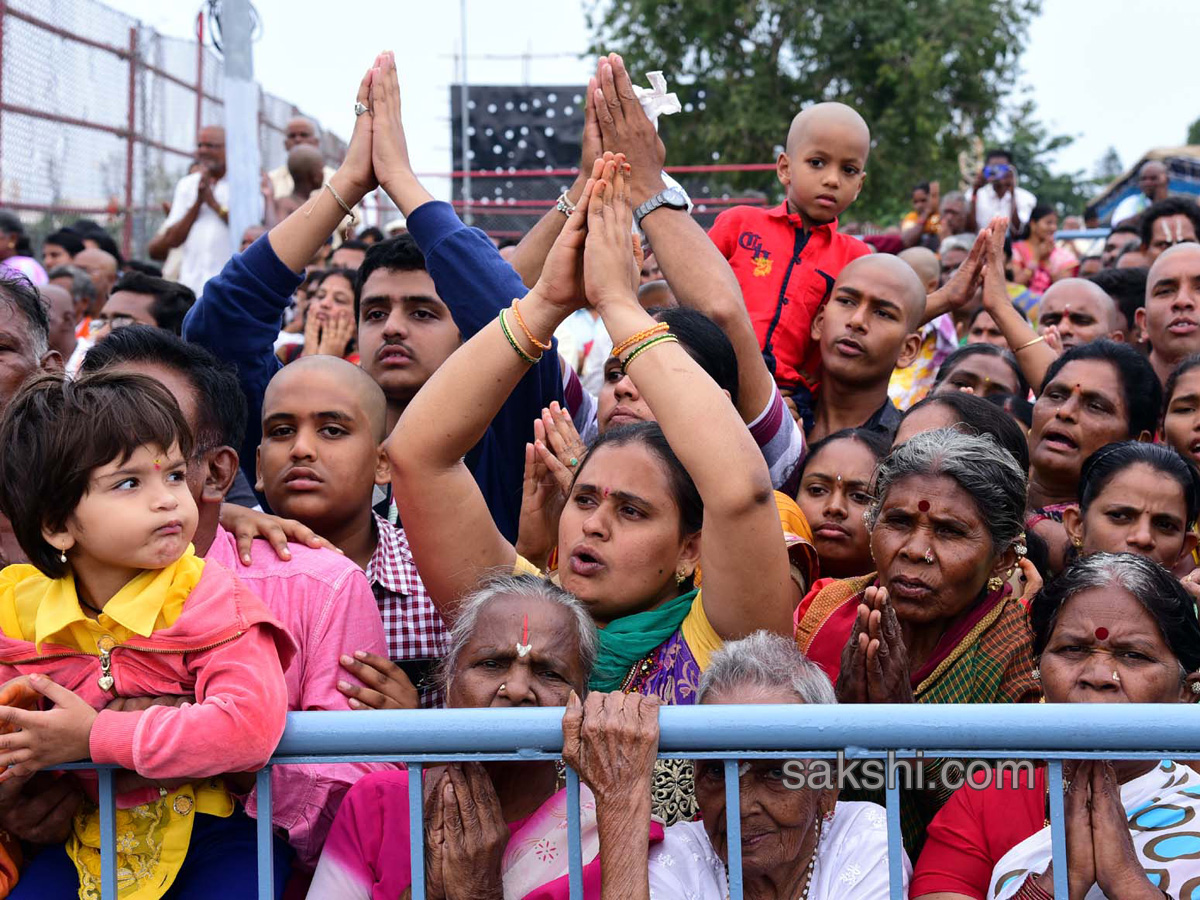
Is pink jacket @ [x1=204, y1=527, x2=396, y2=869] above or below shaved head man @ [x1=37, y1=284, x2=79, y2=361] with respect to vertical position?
below

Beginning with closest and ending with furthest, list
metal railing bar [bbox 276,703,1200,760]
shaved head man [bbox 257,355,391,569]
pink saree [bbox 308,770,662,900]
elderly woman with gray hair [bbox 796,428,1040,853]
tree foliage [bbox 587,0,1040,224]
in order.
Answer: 1. metal railing bar [bbox 276,703,1200,760]
2. pink saree [bbox 308,770,662,900]
3. elderly woman with gray hair [bbox 796,428,1040,853]
4. shaved head man [bbox 257,355,391,569]
5. tree foliage [bbox 587,0,1040,224]

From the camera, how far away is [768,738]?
7.09 feet

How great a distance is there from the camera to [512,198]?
48.1 feet

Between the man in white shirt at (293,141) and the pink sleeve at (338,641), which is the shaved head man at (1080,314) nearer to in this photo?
the pink sleeve at (338,641)

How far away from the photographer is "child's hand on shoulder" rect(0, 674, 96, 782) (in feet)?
7.44

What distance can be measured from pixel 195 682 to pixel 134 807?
0.86 feet

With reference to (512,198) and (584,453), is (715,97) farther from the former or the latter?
(584,453)

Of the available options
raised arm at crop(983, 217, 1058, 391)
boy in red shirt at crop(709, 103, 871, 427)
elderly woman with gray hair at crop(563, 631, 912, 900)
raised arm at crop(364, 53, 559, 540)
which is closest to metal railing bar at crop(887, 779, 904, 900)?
elderly woman with gray hair at crop(563, 631, 912, 900)

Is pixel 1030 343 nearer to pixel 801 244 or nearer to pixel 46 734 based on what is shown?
pixel 801 244

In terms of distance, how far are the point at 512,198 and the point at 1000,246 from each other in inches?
395

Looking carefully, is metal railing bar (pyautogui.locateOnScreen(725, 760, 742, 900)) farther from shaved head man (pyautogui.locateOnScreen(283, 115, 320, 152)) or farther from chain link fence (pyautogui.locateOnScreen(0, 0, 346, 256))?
chain link fence (pyautogui.locateOnScreen(0, 0, 346, 256))

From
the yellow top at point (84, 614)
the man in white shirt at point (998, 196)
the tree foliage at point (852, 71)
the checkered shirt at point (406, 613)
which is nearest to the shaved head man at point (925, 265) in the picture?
the man in white shirt at point (998, 196)

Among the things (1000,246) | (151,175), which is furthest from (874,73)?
Answer: (1000,246)

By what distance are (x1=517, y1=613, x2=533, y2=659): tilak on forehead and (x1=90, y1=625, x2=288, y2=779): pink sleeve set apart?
0.52 meters
